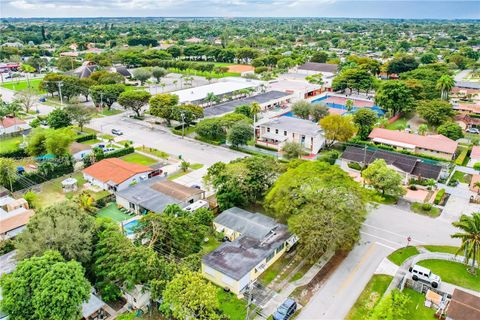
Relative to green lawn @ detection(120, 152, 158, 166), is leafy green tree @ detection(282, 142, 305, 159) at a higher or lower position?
higher

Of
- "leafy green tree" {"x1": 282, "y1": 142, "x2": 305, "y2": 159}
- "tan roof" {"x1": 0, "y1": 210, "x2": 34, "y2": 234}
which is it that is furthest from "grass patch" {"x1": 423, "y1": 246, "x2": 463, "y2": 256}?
"tan roof" {"x1": 0, "y1": 210, "x2": 34, "y2": 234}

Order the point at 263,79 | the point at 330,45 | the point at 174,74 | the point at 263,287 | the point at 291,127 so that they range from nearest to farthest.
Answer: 1. the point at 263,287
2. the point at 291,127
3. the point at 263,79
4. the point at 174,74
5. the point at 330,45

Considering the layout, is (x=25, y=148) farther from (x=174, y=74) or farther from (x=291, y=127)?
(x=174, y=74)

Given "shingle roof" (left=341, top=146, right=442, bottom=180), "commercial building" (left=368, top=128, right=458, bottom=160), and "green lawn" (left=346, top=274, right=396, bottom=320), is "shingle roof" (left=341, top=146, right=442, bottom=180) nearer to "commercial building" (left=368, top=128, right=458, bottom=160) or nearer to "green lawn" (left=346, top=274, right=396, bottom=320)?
"commercial building" (left=368, top=128, right=458, bottom=160)

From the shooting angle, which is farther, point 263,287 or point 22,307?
point 263,287

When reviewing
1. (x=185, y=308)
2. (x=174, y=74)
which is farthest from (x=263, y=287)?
(x=174, y=74)

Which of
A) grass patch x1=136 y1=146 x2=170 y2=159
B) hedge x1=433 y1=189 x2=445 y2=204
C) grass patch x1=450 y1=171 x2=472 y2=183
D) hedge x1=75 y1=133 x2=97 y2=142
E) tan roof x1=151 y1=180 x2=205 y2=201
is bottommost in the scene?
grass patch x1=450 y1=171 x2=472 y2=183
